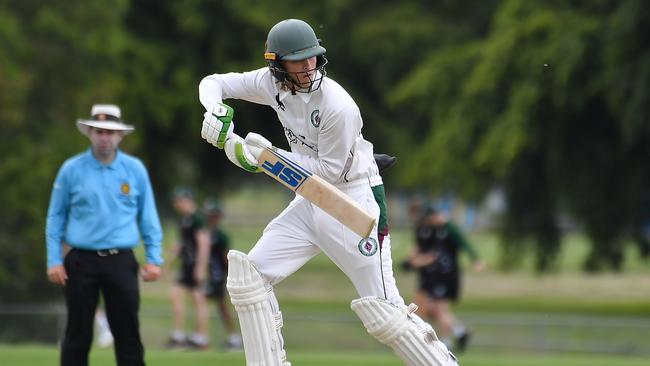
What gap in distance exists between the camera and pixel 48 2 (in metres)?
20.1

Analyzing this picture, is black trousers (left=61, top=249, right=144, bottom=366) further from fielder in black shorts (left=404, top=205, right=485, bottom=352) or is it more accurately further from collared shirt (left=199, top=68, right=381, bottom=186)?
fielder in black shorts (left=404, top=205, right=485, bottom=352)

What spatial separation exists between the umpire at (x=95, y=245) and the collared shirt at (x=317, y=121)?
1462mm

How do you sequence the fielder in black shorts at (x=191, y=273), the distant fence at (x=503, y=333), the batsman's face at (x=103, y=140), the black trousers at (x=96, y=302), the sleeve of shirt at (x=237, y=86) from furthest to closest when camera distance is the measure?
the fielder in black shorts at (x=191, y=273) < the distant fence at (x=503, y=333) < the batsman's face at (x=103, y=140) < the black trousers at (x=96, y=302) < the sleeve of shirt at (x=237, y=86)

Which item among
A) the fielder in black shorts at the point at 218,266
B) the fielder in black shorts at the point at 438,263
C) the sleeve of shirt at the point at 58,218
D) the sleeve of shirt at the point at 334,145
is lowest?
the sleeve of shirt at the point at 58,218

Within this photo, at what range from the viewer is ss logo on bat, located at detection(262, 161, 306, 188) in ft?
21.5

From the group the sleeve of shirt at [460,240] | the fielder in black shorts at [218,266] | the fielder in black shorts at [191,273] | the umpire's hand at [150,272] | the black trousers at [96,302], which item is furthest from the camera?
the fielder in black shorts at [218,266]

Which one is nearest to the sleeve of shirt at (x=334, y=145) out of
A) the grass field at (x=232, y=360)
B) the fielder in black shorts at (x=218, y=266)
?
the grass field at (x=232, y=360)

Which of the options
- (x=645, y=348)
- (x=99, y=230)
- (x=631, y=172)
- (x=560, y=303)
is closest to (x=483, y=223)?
(x=560, y=303)

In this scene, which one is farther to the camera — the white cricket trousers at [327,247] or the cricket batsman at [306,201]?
the white cricket trousers at [327,247]

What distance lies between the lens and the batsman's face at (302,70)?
6.53 metres

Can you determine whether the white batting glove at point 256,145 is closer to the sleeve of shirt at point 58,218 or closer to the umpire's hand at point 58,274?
the sleeve of shirt at point 58,218

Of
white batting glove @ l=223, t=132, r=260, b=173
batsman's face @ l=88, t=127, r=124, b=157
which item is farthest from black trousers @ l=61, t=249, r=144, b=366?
white batting glove @ l=223, t=132, r=260, b=173

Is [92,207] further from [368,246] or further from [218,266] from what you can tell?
[218,266]

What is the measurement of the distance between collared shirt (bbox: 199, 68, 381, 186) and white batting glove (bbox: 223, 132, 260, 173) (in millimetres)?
198
